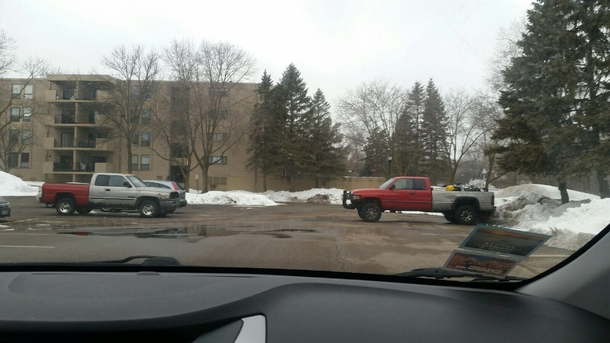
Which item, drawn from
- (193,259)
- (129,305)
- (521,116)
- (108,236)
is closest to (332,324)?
(129,305)

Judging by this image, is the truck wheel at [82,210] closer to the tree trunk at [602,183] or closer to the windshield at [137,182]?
the windshield at [137,182]

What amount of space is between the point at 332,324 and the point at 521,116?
445 centimetres

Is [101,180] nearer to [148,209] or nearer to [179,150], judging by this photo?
[179,150]

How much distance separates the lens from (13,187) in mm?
8234

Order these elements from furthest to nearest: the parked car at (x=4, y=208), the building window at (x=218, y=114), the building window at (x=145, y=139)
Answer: the building window at (x=218, y=114) < the parked car at (x=4, y=208) < the building window at (x=145, y=139)

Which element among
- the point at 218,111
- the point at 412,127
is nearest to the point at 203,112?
the point at 218,111

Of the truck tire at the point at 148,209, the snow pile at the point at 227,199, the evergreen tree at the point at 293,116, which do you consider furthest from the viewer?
the snow pile at the point at 227,199

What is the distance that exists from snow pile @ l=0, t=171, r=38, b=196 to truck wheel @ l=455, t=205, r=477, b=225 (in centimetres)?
744

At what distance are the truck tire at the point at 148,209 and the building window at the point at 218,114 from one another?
3.68 metres

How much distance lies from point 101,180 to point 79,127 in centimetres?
139

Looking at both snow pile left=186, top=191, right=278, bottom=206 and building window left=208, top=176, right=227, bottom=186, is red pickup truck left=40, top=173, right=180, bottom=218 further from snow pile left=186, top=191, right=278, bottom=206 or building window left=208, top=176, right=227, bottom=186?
building window left=208, top=176, right=227, bottom=186

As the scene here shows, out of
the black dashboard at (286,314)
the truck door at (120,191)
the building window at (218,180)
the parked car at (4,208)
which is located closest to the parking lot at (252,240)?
the parked car at (4,208)

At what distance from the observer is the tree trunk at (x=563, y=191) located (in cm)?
554

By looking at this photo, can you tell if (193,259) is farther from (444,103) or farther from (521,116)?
(521,116)
